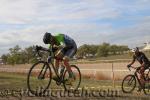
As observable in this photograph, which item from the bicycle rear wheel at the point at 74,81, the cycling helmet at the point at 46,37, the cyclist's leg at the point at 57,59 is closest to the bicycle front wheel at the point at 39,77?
the cyclist's leg at the point at 57,59

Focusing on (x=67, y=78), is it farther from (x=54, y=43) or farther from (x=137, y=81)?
(x=137, y=81)

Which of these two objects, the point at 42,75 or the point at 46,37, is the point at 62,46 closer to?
the point at 46,37

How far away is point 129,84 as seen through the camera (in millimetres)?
15969

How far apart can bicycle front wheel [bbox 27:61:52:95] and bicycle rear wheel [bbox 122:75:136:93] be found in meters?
4.59

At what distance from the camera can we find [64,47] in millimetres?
12609

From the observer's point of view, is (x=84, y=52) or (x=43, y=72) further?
(x=84, y=52)

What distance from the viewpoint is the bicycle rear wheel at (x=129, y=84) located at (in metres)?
15.9

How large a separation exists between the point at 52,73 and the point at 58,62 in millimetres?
498

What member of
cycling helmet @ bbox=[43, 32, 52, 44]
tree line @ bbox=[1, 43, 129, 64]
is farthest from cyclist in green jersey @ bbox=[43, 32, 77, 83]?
tree line @ bbox=[1, 43, 129, 64]

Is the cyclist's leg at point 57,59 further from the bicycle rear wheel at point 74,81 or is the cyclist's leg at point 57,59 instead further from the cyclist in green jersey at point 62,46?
the bicycle rear wheel at point 74,81

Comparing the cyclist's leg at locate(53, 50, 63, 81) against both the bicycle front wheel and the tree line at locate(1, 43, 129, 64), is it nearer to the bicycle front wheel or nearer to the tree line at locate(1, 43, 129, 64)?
the bicycle front wheel

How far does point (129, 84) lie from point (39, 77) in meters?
5.15

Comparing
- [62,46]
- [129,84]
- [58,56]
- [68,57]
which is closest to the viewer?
[62,46]

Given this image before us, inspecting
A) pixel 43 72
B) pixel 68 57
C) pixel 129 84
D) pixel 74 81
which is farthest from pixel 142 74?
pixel 43 72
